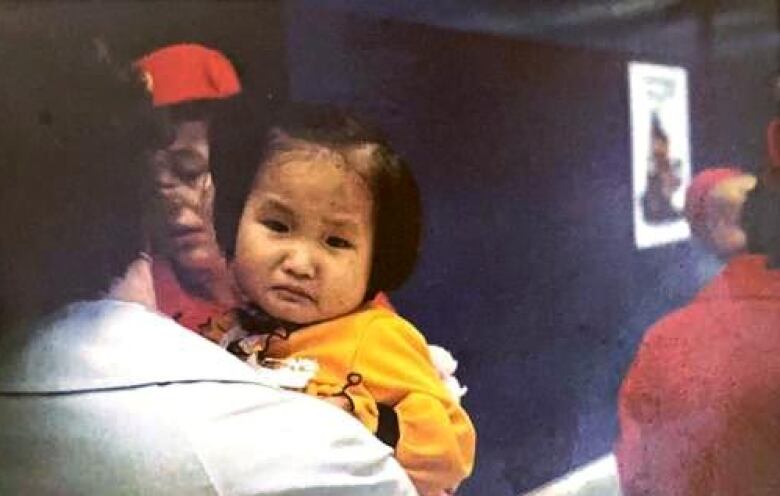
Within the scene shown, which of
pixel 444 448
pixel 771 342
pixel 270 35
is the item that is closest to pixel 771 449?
pixel 771 342

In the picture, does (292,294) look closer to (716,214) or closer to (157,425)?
(157,425)

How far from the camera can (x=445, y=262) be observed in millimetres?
664

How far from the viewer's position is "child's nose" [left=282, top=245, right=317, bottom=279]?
2.12ft

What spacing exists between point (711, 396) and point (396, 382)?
19 centimetres

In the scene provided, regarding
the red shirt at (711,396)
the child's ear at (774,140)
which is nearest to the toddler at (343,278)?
the red shirt at (711,396)

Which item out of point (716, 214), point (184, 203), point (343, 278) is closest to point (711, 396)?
point (716, 214)

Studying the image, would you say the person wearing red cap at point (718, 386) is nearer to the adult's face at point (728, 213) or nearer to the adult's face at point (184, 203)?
the adult's face at point (728, 213)

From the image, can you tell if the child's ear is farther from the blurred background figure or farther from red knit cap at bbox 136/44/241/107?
red knit cap at bbox 136/44/241/107

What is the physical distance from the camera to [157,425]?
636mm

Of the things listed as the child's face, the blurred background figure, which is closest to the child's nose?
the child's face

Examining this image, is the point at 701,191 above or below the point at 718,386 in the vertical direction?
above

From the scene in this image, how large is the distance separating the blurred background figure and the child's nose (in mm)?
225

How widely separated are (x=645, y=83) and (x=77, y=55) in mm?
338

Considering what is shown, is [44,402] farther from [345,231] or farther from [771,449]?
[771,449]
